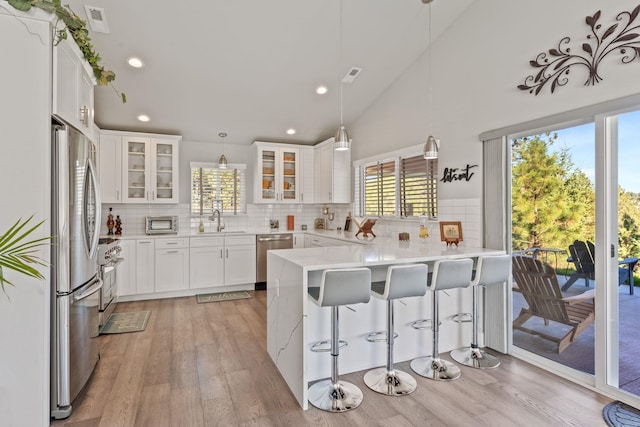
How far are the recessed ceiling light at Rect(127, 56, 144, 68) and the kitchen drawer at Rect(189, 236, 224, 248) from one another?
7.83ft

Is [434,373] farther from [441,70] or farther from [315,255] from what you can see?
[441,70]

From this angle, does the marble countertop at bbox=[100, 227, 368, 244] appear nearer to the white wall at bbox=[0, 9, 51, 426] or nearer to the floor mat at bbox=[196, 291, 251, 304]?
the floor mat at bbox=[196, 291, 251, 304]

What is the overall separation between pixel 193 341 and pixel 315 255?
5.55 ft

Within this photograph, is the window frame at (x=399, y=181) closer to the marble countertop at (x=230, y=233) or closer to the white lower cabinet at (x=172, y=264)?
the marble countertop at (x=230, y=233)

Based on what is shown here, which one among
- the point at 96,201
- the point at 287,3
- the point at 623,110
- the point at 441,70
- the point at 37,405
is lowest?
the point at 37,405

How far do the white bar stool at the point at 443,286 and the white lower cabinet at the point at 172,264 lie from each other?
3528mm

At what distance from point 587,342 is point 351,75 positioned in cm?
363

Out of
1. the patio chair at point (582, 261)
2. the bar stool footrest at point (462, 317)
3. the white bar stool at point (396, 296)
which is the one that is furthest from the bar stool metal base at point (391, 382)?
the patio chair at point (582, 261)

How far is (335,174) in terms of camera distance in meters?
5.44

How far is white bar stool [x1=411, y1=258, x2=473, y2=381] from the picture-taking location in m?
2.69

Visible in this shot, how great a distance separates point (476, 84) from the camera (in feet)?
11.2

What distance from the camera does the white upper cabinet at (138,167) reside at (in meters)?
4.91

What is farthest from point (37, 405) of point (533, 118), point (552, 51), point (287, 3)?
point (552, 51)

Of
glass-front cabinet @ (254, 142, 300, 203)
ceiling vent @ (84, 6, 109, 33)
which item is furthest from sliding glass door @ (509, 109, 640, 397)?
ceiling vent @ (84, 6, 109, 33)
